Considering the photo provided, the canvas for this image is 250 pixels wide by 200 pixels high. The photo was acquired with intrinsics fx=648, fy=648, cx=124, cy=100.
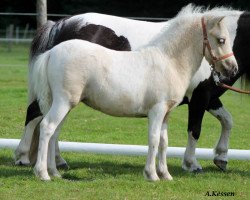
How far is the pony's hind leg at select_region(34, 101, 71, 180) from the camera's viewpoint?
6.84 metres

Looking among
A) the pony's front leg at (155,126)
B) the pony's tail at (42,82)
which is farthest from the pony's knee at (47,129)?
the pony's front leg at (155,126)

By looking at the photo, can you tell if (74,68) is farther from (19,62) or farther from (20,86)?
(19,62)

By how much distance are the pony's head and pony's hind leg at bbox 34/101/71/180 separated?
1659 millimetres

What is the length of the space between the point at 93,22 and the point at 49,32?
59 cm

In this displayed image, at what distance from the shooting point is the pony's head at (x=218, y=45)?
707cm

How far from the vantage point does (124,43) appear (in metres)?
8.19

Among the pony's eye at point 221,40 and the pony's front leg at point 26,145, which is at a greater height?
the pony's eye at point 221,40

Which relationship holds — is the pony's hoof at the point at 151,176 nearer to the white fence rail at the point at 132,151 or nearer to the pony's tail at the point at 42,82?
the pony's tail at the point at 42,82

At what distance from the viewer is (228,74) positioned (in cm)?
714

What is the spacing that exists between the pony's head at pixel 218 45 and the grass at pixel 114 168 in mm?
1293

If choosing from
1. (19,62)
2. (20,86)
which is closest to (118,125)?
(20,86)

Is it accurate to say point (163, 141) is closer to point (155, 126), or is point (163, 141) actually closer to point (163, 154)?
point (163, 154)

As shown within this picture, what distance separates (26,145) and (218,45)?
2.79 metres

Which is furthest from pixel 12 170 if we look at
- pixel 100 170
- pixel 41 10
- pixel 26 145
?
pixel 41 10
